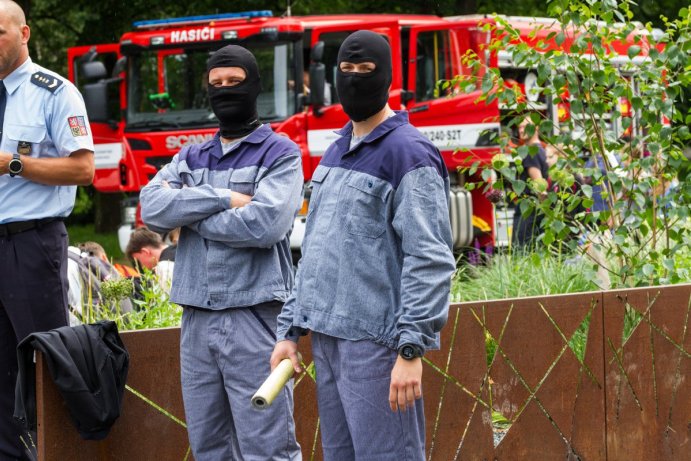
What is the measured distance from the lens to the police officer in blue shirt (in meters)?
4.81

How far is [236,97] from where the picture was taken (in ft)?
14.6

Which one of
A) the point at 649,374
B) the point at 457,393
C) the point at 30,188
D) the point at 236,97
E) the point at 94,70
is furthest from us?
the point at 94,70

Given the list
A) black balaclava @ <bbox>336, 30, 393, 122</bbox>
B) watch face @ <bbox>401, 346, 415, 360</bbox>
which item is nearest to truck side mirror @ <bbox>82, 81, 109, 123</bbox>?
black balaclava @ <bbox>336, 30, 393, 122</bbox>

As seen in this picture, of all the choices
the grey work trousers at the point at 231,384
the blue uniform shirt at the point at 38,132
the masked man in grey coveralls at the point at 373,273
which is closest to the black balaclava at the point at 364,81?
the masked man in grey coveralls at the point at 373,273

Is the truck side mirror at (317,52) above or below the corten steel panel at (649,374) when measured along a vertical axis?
above

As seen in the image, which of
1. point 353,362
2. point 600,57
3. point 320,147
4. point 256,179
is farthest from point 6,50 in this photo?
point 320,147

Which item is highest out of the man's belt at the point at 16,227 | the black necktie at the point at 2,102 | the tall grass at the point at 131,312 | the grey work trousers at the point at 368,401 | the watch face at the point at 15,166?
the black necktie at the point at 2,102

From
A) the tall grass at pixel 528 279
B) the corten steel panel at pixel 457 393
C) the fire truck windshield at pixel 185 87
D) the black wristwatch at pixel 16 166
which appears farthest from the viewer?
the fire truck windshield at pixel 185 87

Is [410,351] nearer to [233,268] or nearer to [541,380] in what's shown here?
[233,268]

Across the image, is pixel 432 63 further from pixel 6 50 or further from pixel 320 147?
pixel 6 50

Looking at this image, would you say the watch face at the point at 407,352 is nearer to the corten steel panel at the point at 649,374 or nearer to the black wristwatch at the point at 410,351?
the black wristwatch at the point at 410,351

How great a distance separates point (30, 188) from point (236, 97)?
100 cm

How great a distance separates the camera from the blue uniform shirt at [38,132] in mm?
4848

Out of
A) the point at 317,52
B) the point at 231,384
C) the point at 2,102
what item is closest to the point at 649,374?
the point at 231,384
